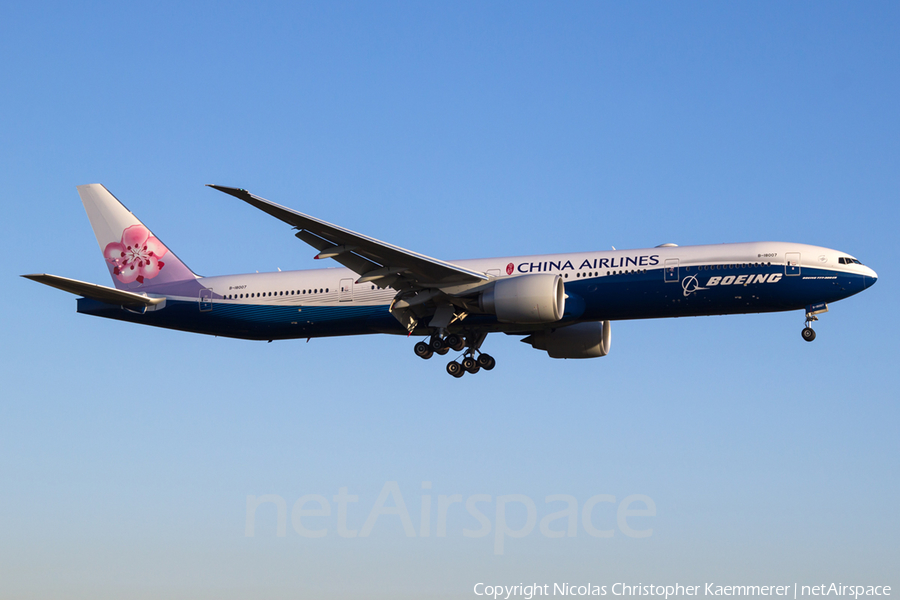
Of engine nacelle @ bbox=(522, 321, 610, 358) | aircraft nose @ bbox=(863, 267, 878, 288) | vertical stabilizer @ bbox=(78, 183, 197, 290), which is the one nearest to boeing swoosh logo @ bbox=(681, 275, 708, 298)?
aircraft nose @ bbox=(863, 267, 878, 288)

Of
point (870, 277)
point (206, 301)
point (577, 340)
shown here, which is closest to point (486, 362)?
point (577, 340)

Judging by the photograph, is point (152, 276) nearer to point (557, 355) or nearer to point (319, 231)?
point (319, 231)

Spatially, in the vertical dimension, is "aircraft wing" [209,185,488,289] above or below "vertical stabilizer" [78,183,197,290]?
below

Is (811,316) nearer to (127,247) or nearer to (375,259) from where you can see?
(375,259)

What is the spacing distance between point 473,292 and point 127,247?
15.7 meters

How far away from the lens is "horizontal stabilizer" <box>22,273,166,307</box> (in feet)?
115

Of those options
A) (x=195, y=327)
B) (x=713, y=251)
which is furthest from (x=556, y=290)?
(x=195, y=327)

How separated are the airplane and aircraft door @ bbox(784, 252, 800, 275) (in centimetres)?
5

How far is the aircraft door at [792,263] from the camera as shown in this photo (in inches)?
1347

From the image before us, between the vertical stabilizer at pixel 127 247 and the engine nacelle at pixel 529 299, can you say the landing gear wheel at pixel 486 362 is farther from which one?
the vertical stabilizer at pixel 127 247

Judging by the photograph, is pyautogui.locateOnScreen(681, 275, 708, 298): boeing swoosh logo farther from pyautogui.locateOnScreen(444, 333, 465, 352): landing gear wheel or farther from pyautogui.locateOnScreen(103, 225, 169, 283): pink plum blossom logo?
pyautogui.locateOnScreen(103, 225, 169, 283): pink plum blossom logo

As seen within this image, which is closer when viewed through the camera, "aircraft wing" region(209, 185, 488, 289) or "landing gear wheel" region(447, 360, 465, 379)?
"aircraft wing" region(209, 185, 488, 289)

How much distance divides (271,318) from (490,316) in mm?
8305

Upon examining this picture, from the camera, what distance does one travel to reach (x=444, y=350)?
125 ft
